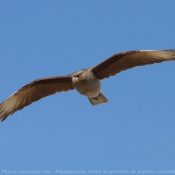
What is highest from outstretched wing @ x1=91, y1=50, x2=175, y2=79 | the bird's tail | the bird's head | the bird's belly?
outstretched wing @ x1=91, y1=50, x2=175, y2=79

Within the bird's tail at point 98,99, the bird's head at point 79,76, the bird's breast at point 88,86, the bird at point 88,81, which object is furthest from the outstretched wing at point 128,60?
the bird's tail at point 98,99

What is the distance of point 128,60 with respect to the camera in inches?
567

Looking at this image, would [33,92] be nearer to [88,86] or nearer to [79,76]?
[79,76]

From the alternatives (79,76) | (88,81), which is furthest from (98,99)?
Answer: (79,76)

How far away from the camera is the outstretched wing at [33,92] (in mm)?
15125

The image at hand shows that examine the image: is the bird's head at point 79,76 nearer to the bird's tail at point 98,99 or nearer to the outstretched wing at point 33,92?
the outstretched wing at point 33,92

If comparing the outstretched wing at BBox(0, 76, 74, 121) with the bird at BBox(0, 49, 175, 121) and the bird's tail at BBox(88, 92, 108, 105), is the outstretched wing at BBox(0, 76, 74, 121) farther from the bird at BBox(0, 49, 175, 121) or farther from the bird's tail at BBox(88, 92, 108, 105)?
the bird's tail at BBox(88, 92, 108, 105)

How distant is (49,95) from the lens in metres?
15.5

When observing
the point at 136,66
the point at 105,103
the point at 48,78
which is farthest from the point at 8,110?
the point at 136,66

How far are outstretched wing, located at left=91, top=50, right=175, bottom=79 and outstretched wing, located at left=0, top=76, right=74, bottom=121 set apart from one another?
918 millimetres

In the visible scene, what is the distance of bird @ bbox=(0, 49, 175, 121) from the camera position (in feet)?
46.7

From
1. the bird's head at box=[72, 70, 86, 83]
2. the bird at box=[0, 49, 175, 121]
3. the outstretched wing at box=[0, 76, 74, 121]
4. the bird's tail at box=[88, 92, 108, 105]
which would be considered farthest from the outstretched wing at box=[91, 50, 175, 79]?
the outstretched wing at box=[0, 76, 74, 121]

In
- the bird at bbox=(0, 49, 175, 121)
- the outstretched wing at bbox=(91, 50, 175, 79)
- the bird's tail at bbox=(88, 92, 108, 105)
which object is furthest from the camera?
the bird's tail at bbox=(88, 92, 108, 105)

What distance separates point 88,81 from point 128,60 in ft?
3.48
